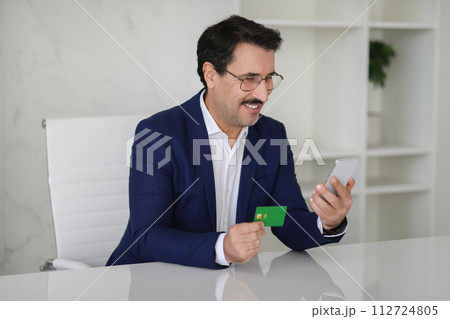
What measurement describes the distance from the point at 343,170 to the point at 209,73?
25.0 inches

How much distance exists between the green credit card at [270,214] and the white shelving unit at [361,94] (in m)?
1.47

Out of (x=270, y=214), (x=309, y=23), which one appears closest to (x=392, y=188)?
(x=309, y=23)

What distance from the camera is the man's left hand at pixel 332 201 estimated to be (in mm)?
1576

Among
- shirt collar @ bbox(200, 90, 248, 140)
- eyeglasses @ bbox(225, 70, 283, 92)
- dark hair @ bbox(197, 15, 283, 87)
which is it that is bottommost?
shirt collar @ bbox(200, 90, 248, 140)

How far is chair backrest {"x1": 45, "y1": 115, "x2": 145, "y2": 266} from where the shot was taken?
1972 mm

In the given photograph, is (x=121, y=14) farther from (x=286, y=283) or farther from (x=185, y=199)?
(x=286, y=283)

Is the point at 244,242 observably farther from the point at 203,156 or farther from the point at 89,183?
the point at 89,183

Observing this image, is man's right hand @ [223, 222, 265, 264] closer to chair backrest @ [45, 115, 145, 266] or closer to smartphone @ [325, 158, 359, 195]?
smartphone @ [325, 158, 359, 195]

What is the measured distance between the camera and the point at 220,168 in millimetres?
1964

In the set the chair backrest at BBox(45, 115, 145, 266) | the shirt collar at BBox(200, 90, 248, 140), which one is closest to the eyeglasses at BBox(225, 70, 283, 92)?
the shirt collar at BBox(200, 90, 248, 140)

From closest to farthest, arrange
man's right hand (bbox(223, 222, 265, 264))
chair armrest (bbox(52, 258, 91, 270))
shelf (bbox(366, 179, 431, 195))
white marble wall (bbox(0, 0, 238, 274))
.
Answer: man's right hand (bbox(223, 222, 265, 264)), chair armrest (bbox(52, 258, 91, 270)), white marble wall (bbox(0, 0, 238, 274)), shelf (bbox(366, 179, 431, 195))

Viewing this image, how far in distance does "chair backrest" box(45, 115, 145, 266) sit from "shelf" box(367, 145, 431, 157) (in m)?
1.48

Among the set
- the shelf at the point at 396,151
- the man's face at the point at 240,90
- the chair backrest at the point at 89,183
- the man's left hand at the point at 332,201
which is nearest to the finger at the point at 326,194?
the man's left hand at the point at 332,201

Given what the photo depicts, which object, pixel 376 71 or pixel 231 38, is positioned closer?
pixel 231 38
